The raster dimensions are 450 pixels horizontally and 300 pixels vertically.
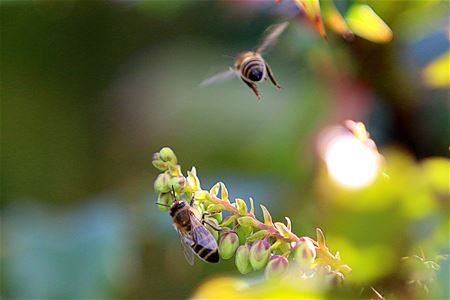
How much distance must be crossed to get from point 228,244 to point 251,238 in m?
0.04

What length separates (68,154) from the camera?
2480mm

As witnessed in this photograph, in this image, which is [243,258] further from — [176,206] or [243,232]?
[176,206]

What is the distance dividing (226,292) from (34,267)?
1.44m

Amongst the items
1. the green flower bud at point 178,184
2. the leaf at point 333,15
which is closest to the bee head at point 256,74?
the leaf at point 333,15

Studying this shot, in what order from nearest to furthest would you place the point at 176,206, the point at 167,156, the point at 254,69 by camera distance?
the point at 167,156, the point at 176,206, the point at 254,69

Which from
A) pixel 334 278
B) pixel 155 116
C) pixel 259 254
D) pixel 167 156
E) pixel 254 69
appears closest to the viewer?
pixel 334 278

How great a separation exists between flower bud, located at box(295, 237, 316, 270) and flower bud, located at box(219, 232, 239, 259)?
0.09 metres

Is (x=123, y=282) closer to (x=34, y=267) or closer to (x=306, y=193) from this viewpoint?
(x=34, y=267)

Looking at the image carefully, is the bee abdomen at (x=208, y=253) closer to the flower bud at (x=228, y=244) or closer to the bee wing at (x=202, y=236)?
the bee wing at (x=202, y=236)

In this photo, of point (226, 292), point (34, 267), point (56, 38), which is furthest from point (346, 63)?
point (226, 292)

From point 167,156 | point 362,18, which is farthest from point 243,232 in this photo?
point 362,18

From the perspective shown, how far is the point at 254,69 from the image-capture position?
1.05 meters

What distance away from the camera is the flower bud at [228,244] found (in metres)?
0.74

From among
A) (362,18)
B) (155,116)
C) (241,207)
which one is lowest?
(241,207)
